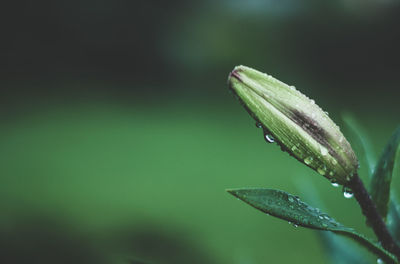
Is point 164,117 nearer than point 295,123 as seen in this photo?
No

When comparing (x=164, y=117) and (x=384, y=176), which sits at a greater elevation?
(x=164, y=117)

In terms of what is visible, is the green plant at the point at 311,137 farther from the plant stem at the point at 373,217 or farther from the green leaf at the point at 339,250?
the green leaf at the point at 339,250

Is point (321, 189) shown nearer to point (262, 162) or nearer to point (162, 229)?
point (262, 162)

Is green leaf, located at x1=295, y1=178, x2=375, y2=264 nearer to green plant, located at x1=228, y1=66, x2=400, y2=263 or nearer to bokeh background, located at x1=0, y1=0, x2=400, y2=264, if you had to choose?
green plant, located at x1=228, y1=66, x2=400, y2=263

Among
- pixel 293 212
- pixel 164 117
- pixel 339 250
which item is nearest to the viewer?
pixel 293 212

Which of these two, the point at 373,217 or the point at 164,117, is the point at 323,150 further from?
the point at 164,117

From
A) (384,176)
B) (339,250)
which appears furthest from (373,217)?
(339,250)

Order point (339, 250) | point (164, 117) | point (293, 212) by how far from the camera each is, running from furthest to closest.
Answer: point (164, 117) < point (339, 250) < point (293, 212)
